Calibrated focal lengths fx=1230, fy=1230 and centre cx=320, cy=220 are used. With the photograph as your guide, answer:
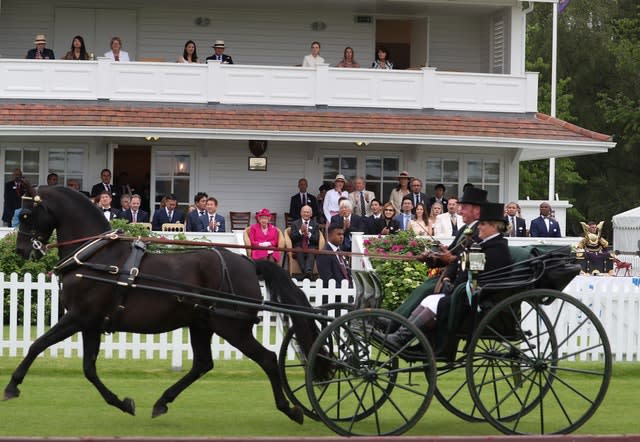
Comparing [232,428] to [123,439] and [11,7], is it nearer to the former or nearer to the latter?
[123,439]

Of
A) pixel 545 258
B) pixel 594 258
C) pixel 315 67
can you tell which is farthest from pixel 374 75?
pixel 545 258

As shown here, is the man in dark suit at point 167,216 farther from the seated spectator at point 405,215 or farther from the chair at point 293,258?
the seated spectator at point 405,215

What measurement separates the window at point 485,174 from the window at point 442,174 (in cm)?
30

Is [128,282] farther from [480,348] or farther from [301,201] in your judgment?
[301,201]

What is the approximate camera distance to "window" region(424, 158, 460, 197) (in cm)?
2797

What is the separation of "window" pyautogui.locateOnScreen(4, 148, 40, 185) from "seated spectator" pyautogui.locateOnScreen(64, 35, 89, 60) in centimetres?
220

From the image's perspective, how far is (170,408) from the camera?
11.8 m

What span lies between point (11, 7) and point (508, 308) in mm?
21203

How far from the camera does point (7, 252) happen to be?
66.2 feet

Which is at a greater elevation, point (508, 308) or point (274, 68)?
point (274, 68)

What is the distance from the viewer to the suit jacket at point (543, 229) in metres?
24.5

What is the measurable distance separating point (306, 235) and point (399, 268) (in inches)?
105

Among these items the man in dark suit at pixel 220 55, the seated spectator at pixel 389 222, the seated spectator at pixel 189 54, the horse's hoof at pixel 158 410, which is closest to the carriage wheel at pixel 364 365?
the horse's hoof at pixel 158 410

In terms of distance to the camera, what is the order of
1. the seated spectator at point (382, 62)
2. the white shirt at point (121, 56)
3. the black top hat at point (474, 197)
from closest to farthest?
the black top hat at point (474, 197) < the white shirt at point (121, 56) < the seated spectator at point (382, 62)
